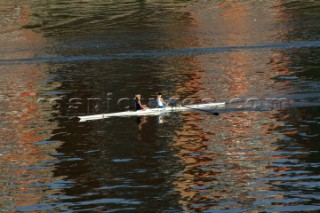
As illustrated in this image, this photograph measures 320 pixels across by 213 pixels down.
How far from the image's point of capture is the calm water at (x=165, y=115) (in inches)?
1471

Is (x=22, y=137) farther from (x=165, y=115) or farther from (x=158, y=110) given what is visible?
(x=165, y=115)

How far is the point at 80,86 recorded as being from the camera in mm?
74750

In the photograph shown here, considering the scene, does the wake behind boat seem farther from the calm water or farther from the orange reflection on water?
the orange reflection on water

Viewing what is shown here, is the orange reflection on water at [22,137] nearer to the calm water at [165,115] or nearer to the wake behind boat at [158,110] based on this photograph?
the calm water at [165,115]

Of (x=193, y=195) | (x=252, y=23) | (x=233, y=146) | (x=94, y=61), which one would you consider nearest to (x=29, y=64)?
(x=94, y=61)

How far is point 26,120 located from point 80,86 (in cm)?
1725

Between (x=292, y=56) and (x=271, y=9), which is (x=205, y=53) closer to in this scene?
(x=292, y=56)

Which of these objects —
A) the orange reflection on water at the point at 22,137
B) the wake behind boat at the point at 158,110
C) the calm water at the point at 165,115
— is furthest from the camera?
the wake behind boat at the point at 158,110

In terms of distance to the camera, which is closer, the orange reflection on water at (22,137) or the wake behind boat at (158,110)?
the orange reflection on water at (22,137)

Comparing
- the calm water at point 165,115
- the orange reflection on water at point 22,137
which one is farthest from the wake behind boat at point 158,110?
the orange reflection on water at point 22,137

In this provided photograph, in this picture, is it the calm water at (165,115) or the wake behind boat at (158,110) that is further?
the wake behind boat at (158,110)

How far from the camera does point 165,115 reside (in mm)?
57531

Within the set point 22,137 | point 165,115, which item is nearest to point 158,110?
point 165,115

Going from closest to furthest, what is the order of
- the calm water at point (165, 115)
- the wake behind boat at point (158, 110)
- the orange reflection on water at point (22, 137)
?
1. the calm water at point (165, 115)
2. the orange reflection on water at point (22, 137)
3. the wake behind boat at point (158, 110)
